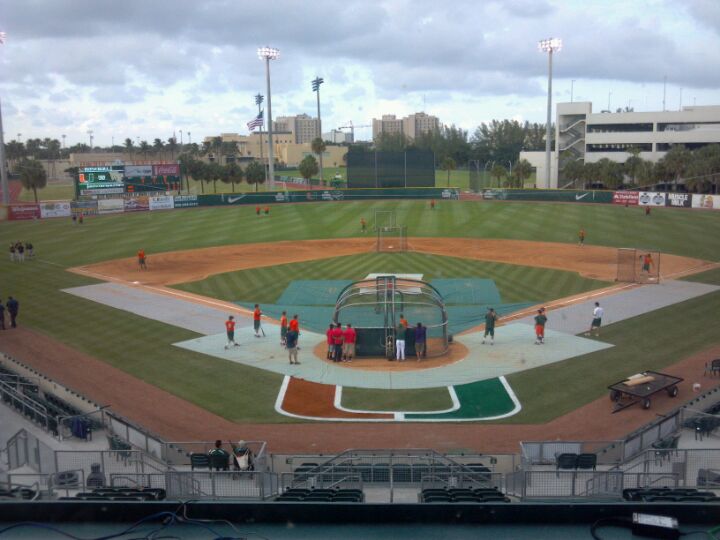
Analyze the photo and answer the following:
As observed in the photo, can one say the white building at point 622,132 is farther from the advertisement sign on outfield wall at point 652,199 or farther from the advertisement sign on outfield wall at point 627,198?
the advertisement sign on outfield wall at point 652,199

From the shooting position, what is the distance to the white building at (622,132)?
92.1m

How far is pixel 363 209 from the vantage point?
245 feet

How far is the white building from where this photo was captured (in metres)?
92.1

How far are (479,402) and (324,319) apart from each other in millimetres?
10560

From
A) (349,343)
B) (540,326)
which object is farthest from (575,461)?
(540,326)

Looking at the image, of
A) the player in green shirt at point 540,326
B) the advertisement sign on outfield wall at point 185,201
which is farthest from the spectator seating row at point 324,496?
the advertisement sign on outfield wall at point 185,201

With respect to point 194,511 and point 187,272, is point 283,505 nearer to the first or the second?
point 194,511

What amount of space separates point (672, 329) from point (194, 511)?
24085 mm

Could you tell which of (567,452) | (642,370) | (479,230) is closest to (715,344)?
(642,370)

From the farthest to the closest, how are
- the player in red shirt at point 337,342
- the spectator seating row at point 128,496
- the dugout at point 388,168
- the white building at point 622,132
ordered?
the white building at point 622,132 → the dugout at point 388,168 → the player in red shirt at point 337,342 → the spectator seating row at point 128,496

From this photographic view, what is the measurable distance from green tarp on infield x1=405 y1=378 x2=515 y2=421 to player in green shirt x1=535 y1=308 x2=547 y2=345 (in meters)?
3.89

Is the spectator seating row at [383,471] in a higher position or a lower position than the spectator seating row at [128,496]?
lower

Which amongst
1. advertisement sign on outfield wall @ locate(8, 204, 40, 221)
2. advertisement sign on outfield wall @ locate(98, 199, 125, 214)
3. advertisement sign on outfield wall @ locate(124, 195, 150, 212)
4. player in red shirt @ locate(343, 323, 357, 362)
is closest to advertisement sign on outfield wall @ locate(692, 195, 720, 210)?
player in red shirt @ locate(343, 323, 357, 362)

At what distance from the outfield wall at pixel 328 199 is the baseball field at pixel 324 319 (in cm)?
1085
